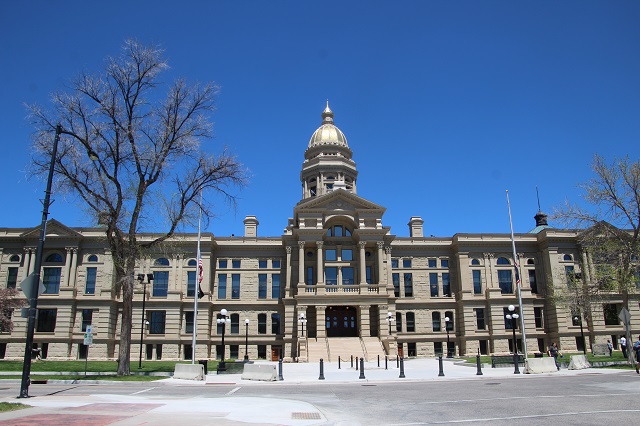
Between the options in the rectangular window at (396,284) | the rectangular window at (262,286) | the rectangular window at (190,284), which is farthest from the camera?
the rectangular window at (396,284)

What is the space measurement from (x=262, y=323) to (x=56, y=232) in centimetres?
2518

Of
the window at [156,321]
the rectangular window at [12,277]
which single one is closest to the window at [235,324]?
the window at [156,321]

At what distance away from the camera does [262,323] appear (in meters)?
59.9

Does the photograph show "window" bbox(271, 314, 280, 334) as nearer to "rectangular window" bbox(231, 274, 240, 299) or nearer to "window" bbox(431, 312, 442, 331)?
"rectangular window" bbox(231, 274, 240, 299)

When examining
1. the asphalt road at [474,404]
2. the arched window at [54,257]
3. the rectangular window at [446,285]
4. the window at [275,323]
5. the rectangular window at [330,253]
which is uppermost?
the rectangular window at [330,253]

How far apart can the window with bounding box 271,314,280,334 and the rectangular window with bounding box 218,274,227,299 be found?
6.25 metres

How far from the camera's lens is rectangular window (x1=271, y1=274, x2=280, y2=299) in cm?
6075

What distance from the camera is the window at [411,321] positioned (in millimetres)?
60906

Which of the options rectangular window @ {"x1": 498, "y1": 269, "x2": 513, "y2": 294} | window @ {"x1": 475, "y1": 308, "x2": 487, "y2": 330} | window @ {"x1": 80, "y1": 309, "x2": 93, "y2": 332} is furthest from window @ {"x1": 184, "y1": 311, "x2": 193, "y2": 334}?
rectangular window @ {"x1": 498, "y1": 269, "x2": 513, "y2": 294}

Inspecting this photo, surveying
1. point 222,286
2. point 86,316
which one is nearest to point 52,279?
point 86,316

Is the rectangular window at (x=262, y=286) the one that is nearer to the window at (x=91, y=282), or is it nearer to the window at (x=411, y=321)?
the window at (x=411, y=321)

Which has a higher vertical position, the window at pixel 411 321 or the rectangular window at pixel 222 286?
the rectangular window at pixel 222 286

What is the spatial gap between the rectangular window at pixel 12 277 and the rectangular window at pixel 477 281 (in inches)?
2053

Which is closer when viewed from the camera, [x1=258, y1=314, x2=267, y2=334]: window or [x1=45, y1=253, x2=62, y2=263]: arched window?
[x1=45, y1=253, x2=62, y2=263]: arched window
